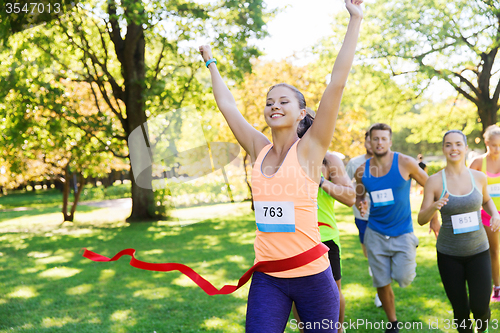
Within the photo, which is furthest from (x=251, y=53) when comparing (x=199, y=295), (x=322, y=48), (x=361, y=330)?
(x=361, y=330)

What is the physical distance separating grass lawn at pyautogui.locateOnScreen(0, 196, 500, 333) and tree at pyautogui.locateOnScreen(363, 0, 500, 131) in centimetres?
832

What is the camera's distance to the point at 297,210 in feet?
7.42

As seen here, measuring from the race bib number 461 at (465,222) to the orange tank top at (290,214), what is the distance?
193cm

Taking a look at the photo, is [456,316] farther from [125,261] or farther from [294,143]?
[125,261]

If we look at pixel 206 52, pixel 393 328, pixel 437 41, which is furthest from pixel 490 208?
pixel 437 41

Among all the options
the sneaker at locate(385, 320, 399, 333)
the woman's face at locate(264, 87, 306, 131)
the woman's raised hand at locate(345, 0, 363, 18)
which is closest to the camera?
the woman's raised hand at locate(345, 0, 363, 18)

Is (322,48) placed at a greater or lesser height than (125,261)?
greater

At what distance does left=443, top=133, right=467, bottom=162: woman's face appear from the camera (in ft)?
12.6

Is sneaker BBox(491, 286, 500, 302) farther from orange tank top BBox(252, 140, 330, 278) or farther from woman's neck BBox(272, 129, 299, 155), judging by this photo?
woman's neck BBox(272, 129, 299, 155)

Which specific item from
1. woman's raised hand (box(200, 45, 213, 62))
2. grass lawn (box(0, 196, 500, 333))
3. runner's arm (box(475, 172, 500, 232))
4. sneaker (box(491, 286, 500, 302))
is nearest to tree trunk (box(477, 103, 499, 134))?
grass lawn (box(0, 196, 500, 333))

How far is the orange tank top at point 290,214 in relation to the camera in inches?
87.8

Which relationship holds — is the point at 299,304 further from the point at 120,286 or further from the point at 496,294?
the point at 120,286

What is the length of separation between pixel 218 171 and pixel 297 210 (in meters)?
10.5

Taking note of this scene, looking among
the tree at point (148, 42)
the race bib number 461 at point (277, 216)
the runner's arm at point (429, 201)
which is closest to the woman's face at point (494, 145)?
the runner's arm at point (429, 201)
